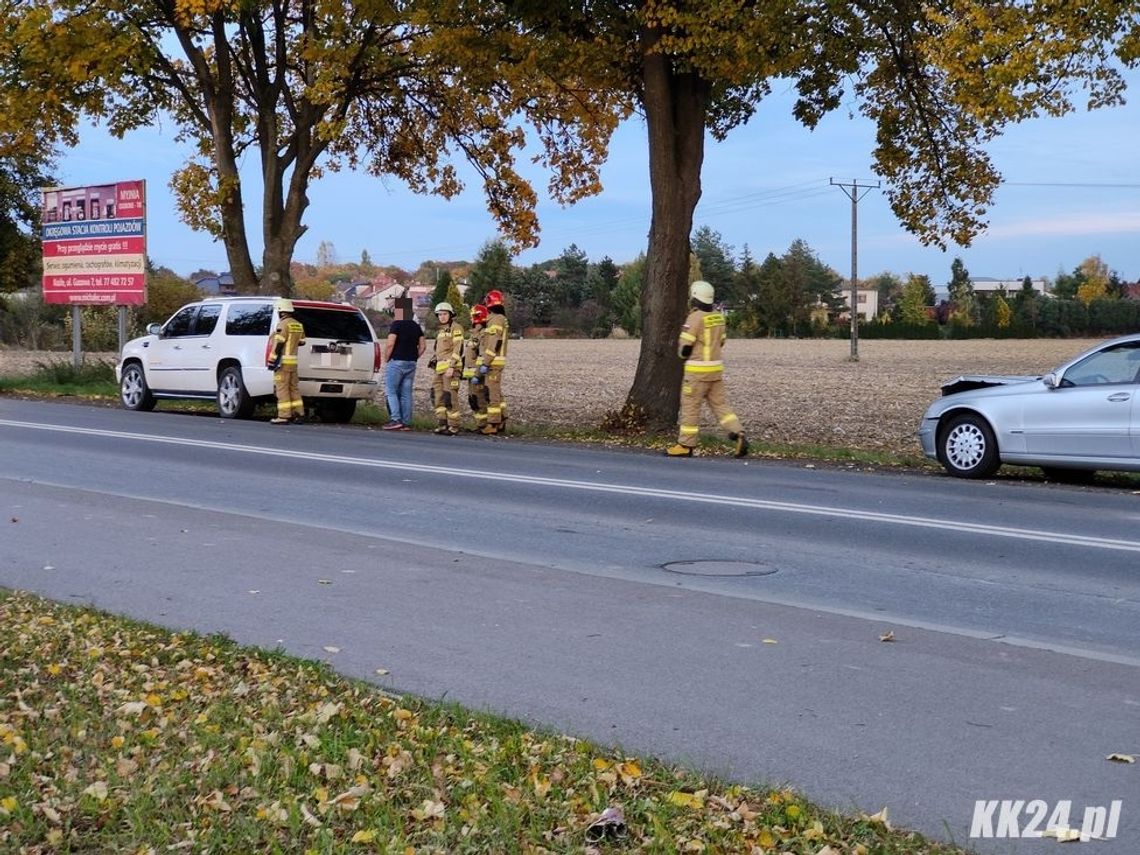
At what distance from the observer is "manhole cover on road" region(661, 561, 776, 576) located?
8977mm

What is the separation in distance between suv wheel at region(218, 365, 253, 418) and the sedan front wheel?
37.4ft

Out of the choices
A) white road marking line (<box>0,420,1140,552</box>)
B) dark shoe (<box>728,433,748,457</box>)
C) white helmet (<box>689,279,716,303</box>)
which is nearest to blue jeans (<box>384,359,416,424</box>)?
white road marking line (<box>0,420,1140,552</box>)

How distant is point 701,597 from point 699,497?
14.7 ft

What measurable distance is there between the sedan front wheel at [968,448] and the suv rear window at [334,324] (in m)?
10.2

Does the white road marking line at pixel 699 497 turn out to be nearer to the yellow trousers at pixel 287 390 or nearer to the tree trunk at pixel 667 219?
the yellow trousers at pixel 287 390

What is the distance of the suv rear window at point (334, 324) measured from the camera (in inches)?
848

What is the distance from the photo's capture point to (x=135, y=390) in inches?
971

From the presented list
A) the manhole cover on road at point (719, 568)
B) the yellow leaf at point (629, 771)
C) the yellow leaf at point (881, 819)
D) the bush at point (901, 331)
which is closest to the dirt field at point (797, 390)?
the manhole cover on road at point (719, 568)

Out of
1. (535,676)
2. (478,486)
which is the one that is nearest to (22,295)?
(478,486)

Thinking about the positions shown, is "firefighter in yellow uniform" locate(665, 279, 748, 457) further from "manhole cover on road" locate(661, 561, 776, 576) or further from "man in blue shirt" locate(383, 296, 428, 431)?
"manhole cover on road" locate(661, 561, 776, 576)

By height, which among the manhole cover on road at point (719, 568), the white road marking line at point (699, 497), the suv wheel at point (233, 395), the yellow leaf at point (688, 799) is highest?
the suv wheel at point (233, 395)

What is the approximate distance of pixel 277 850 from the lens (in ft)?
14.1

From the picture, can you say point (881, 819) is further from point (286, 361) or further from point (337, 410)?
point (337, 410)

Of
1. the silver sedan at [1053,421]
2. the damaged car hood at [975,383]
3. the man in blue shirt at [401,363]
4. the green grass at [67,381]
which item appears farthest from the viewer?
the green grass at [67,381]
